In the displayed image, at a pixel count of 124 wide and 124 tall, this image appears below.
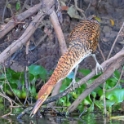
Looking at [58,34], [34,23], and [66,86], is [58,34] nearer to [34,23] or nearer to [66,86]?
[34,23]

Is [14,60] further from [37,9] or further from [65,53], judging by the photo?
[65,53]

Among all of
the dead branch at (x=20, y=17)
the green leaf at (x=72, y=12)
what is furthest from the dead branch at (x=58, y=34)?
the green leaf at (x=72, y=12)

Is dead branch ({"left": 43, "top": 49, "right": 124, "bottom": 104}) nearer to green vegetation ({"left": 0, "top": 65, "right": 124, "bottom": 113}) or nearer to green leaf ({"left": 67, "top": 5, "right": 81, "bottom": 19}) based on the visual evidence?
green vegetation ({"left": 0, "top": 65, "right": 124, "bottom": 113})

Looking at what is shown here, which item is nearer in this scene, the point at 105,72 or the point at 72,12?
the point at 105,72

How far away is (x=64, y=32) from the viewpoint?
27.6 feet

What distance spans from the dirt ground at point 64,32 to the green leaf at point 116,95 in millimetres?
1251

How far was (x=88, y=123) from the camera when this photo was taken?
242 inches

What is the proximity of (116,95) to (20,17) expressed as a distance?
4.79ft

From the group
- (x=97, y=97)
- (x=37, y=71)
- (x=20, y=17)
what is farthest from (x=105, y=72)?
(x=20, y=17)

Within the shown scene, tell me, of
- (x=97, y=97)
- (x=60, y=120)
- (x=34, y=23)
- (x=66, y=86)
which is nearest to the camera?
(x=60, y=120)

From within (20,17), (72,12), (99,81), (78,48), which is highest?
(72,12)

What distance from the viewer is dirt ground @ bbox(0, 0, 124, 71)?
26.4ft

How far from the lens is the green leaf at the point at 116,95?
21.8 feet

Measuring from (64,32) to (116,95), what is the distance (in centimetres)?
197
